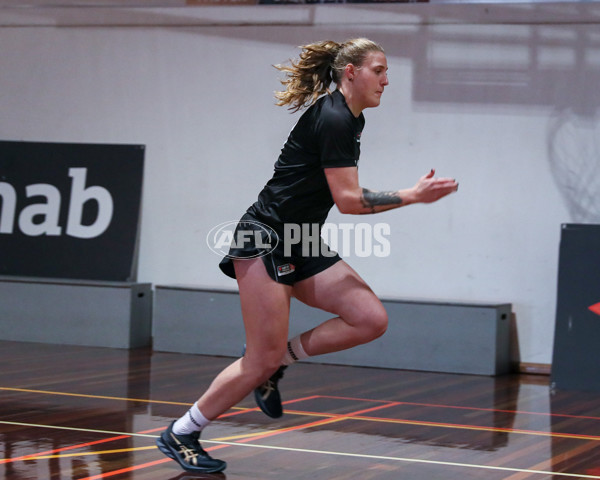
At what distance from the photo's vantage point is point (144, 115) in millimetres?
8234

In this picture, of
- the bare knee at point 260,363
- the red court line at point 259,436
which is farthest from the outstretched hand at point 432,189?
the red court line at point 259,436

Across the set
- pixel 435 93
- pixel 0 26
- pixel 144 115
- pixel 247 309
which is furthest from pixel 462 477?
pixel 0 26

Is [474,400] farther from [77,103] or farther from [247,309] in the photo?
[77,103]

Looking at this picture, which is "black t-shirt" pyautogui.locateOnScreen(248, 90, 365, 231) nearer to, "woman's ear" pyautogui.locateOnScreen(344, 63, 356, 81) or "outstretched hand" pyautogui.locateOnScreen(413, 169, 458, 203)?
"woman's ear" pyautogui.locateOnScreen(344, 63, 356, 81)

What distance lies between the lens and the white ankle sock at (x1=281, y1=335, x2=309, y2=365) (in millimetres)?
3727

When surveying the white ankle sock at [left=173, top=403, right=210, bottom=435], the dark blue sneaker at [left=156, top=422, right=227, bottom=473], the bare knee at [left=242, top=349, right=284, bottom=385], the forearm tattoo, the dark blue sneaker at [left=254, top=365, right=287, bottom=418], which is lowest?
the dark blue sneaker at [left=156, top=422, right=227, bottom=473]

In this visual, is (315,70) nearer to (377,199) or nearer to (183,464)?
(377,199)

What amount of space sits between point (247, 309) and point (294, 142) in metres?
0.64

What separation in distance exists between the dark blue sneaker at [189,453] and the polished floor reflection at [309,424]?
39 mm

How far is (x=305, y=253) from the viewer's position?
362 centimetres

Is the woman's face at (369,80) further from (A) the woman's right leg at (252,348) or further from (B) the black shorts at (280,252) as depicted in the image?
(A) the woman's right leg at (252,348)

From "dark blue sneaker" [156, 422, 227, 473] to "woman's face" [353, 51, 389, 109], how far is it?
1.41 metres

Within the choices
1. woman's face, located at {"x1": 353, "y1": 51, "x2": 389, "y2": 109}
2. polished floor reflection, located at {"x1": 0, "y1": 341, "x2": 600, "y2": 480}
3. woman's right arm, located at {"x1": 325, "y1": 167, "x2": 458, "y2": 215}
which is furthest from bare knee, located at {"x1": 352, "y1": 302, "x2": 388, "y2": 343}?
woman's face, located at {"x1": 353, "y1": 51, "x2": 389, "y2": 109}

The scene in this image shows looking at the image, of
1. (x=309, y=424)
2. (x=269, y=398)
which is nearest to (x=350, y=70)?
(x=269, y=398)
